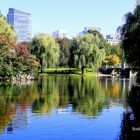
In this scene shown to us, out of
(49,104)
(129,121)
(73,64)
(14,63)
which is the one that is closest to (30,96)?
(49,104)

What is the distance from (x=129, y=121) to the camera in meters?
23.3

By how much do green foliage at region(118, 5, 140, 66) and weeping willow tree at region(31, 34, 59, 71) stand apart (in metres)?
44.3

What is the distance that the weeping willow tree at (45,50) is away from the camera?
8412 centimetres

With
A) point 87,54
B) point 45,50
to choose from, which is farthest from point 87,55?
point 45,50

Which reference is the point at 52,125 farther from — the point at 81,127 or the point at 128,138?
the point at 128,138

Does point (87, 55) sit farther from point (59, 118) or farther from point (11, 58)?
point (59, 118)

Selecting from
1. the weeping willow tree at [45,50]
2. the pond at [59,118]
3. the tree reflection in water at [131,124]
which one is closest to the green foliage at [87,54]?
the weeping willow tree at [45,50]

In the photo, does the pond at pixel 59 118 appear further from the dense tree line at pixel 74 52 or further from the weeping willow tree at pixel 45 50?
the dense tree line at pixel 74 52

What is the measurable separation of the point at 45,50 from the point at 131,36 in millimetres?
49182

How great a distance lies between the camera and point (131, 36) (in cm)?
3634

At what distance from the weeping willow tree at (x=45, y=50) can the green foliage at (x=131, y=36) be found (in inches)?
1745

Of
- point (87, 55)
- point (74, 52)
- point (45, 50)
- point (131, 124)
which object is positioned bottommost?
point (131, 124)

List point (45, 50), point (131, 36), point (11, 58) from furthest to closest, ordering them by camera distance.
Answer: point (45, 50)
point (11, 58)
point (131, 36)

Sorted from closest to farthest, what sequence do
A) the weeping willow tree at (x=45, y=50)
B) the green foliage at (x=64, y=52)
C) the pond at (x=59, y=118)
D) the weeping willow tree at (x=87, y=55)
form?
the pond at (x=59, y=118) < the weeping willow tree at (x=45, y=50) < the weeping willow tree at (x=87, y=55) < the green foliage at (x=64, y=52)
